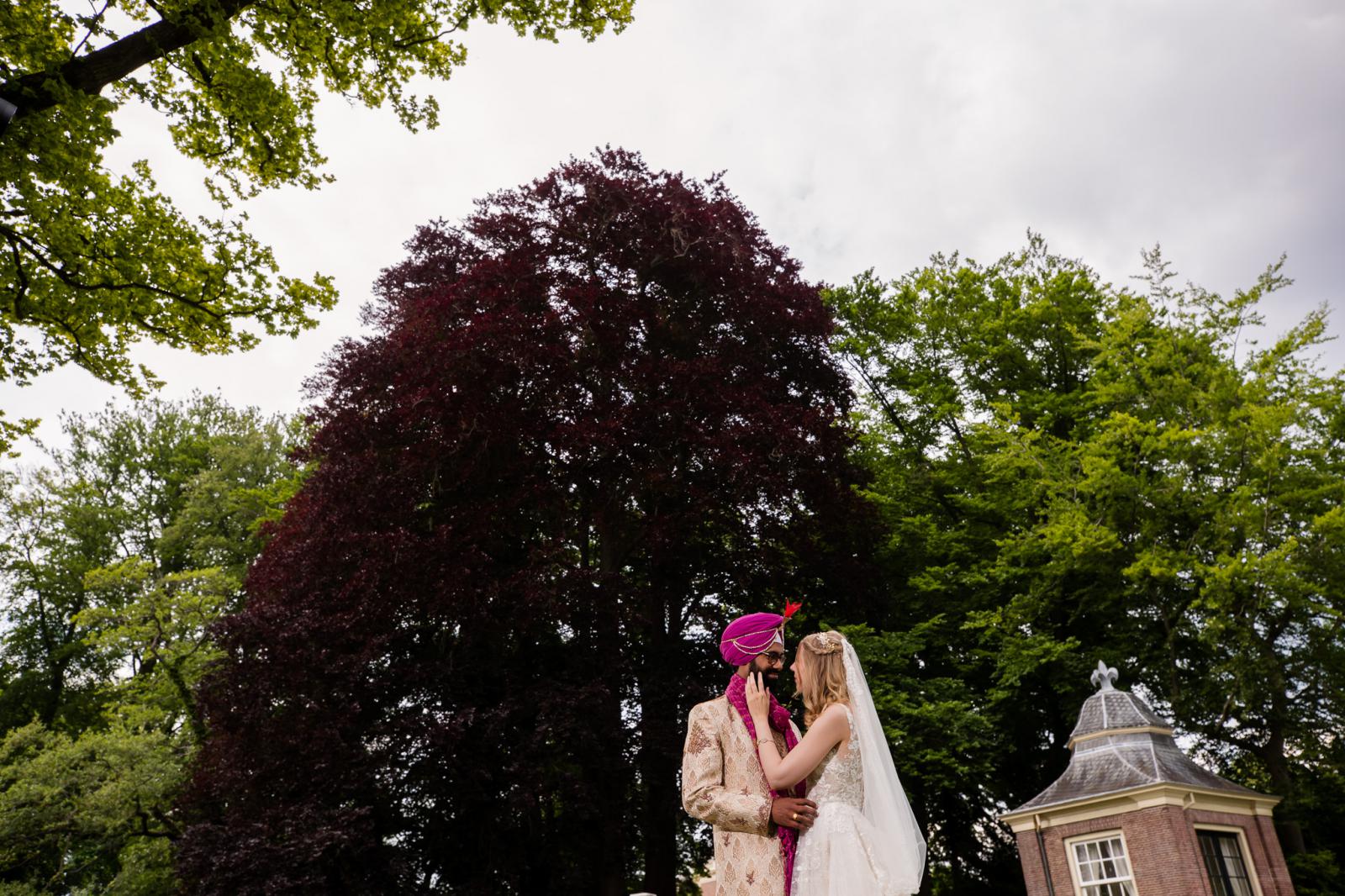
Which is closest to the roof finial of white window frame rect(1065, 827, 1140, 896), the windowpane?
white window frame rect(1065, 827, 1140, 896)

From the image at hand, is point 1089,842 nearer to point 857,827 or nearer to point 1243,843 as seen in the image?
point 1243,843

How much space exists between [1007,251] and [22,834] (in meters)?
26.9

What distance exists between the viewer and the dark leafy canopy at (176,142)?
7.30m

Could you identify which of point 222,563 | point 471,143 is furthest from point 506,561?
point 222,563

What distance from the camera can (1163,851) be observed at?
15891 mm

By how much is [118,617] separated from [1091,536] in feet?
67.4

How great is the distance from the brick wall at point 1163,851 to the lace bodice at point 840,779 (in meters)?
14.7

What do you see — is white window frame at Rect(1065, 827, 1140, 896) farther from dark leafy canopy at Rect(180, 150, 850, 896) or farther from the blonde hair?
the blonde hair

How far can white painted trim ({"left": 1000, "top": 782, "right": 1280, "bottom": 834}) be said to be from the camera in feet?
52.7

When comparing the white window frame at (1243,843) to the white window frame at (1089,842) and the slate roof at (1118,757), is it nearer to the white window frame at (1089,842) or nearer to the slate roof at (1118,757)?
the slate roof at (1118,757)

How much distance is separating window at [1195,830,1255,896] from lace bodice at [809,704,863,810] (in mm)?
15332

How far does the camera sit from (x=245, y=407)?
30.6 m

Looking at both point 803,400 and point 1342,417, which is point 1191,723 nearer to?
point 1342,417

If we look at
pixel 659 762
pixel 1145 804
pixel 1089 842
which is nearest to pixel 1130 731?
pixel 1145 804
